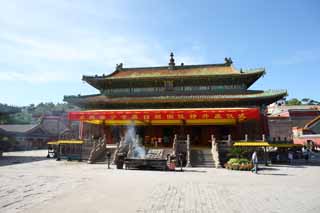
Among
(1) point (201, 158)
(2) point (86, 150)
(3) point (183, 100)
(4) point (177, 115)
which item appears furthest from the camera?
(3) point (183, 100)

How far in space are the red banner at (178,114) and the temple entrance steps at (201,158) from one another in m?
2.58

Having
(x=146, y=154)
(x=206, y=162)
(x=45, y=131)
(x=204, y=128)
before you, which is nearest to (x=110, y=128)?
(x=146, y=154)

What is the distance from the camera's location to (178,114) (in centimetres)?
1936

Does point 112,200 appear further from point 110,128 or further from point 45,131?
point 45,131

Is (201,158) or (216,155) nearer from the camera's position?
(216,155)

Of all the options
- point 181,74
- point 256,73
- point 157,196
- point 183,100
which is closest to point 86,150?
point 183,100

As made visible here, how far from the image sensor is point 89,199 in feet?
24.7

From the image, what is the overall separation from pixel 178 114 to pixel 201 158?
3.94 meters

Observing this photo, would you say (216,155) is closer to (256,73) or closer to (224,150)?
(224,150)

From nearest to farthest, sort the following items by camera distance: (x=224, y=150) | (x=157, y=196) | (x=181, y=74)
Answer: (x=157, y=196) → (x=224, y=150) → (x=181, y=74)

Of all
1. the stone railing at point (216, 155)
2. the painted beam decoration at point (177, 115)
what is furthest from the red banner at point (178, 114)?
the stone railing at point (216, 155)

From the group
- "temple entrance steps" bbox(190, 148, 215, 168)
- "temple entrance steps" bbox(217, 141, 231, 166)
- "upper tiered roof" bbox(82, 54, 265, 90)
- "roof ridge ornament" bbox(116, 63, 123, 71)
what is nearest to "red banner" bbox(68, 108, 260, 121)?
"temple entrance steps" bbox(217, 141, 231, 166)

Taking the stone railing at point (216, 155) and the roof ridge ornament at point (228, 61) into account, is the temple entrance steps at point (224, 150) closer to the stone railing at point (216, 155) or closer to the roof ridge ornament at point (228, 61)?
the stone railing at point (216, 155)

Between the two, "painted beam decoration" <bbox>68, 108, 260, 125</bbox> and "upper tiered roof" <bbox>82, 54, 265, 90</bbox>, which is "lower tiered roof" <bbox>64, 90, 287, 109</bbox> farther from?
"painted beam decoration" <bbox>68, 108, 260, 125</bbox>
